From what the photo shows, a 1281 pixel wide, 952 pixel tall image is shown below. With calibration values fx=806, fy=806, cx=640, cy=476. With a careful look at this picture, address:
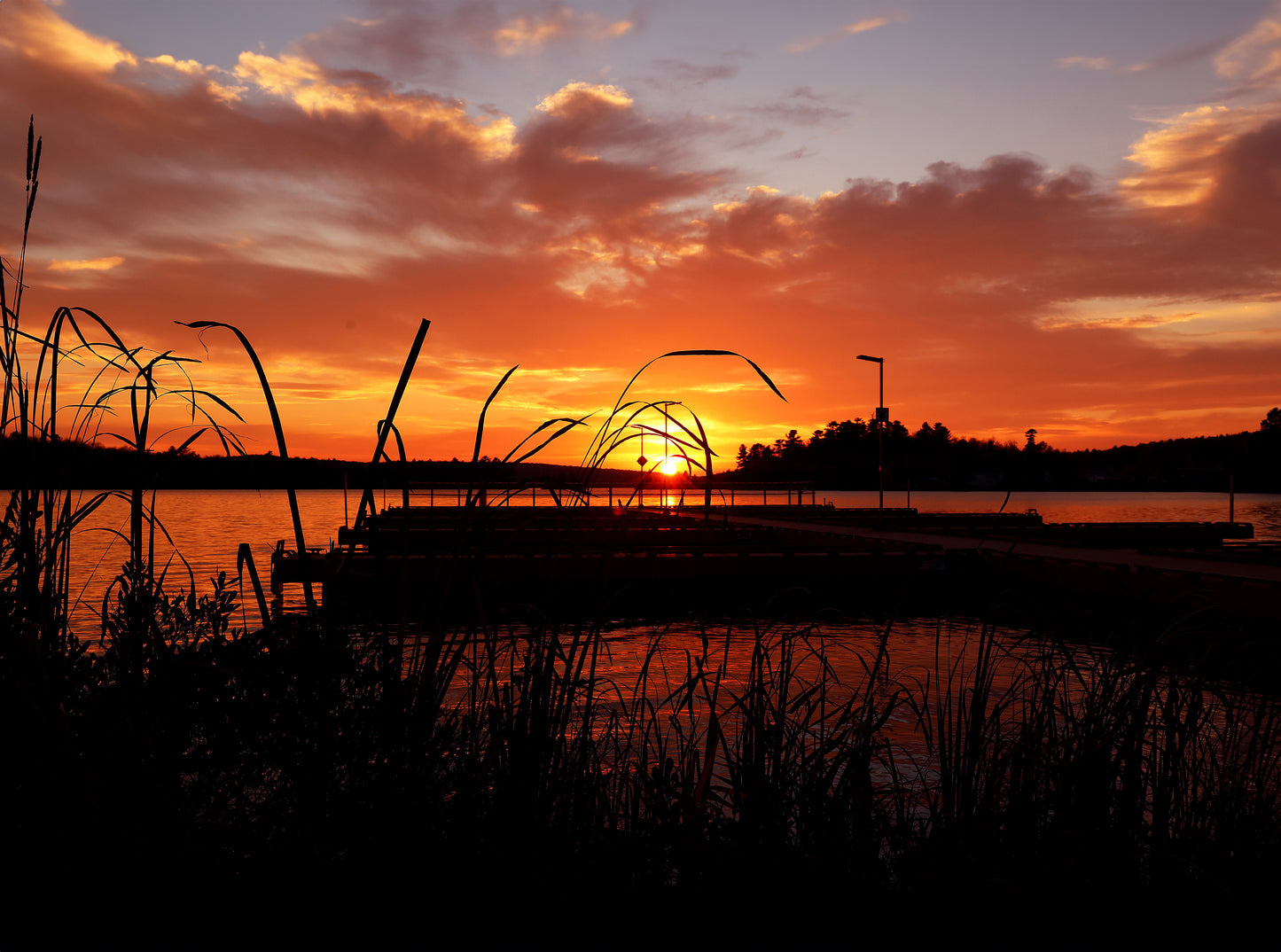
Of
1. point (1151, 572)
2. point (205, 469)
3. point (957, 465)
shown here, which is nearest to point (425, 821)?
point (205, 469)

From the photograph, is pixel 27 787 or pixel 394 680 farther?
pixel 394 680

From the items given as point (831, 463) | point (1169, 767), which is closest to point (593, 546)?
point (1169, 767)

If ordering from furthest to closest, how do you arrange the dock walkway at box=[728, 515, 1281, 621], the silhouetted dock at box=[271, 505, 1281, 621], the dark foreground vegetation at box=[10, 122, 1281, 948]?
the silhouetted dock at box=[271, 505, 1281, 621]
the dock walkway at box=[728, 515, 1281, 621]
the dark foreground vegetation at box=[10, 122, 1281, 948]

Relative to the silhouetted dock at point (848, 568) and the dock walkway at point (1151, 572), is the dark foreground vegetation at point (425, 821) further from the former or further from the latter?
the dock walkway at point (1151, 572)

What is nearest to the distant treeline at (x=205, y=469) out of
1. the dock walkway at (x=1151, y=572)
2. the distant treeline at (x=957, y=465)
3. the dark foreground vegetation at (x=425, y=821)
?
the dark foreground vegetation at (x=425, y=821)

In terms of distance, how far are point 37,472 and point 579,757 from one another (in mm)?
1617

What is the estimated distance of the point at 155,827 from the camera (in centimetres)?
183

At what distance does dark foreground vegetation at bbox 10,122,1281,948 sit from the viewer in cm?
183

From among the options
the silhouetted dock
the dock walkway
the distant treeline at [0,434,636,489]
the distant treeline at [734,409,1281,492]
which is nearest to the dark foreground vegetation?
the distant treeline at [0,434,636,489]

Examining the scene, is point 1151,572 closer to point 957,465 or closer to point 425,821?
point 425,821

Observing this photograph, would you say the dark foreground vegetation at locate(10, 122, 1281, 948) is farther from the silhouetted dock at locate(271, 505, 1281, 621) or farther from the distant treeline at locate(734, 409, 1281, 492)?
the distant treeline at locate(734, 409, 1281, 492)

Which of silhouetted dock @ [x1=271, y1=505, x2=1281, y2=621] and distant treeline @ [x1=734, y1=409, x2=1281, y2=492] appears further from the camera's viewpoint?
distant treeline @ [x1=734, y1=409, x2=1281, y2=492]

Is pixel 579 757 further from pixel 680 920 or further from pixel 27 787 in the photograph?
pixel 27 787

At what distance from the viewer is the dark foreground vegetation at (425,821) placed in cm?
183
